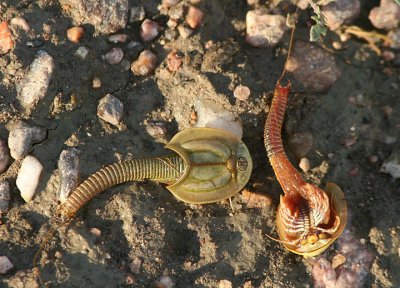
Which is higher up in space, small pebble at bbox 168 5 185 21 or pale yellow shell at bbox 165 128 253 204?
small pebble at bbox 168 5 185 21

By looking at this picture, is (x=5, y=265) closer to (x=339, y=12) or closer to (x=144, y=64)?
(x=144, y=64)

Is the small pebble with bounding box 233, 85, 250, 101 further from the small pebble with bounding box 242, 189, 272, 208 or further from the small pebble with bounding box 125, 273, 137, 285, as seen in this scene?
the small pebble with bounding box 125, 273, 137, 285

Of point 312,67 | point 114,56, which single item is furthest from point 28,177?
point 312,67

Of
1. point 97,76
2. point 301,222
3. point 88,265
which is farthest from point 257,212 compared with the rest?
point 97,76

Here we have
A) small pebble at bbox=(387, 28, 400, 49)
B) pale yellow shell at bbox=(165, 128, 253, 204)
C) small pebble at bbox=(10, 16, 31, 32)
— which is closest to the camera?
pale yellow shell at bbox=(165, 128, 253, 204)

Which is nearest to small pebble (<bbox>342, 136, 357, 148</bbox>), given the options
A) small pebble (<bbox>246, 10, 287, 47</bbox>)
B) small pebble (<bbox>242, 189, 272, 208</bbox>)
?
small pebble (<bbox>242, 189, 272, 208</bbox>)

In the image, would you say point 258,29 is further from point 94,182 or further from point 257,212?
point 94,182

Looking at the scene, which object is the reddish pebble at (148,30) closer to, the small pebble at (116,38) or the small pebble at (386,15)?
the small pebble at (116,38)
